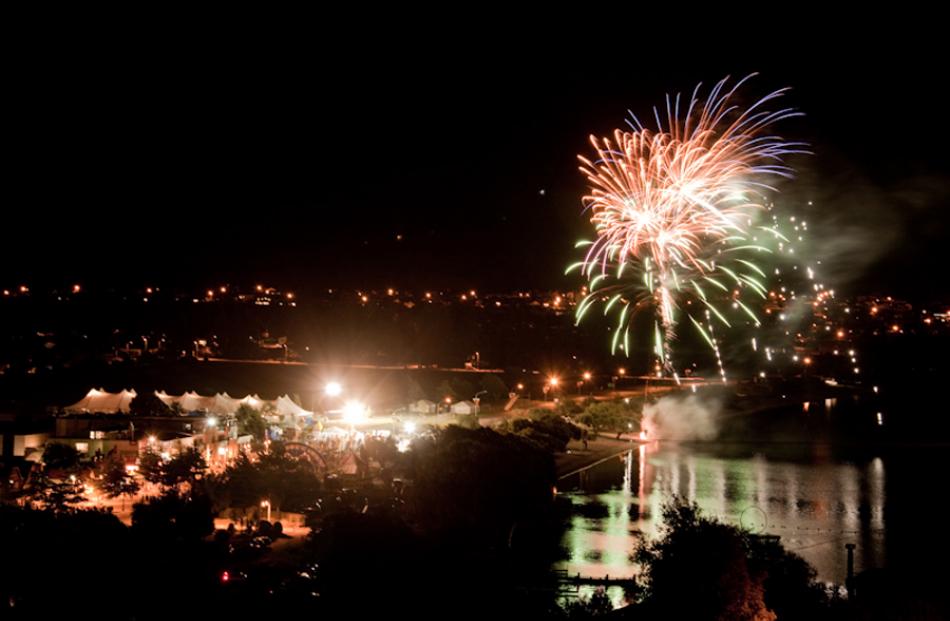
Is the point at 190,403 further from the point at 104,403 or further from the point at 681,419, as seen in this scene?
the point at 681,419

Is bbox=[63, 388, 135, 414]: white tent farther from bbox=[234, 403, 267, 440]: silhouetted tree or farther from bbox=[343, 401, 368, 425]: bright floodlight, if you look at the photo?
bbox=[343, 401, 368, 425]: bright floodlight

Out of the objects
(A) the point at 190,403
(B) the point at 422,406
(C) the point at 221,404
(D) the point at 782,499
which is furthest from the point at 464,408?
(D) the point at 782,499

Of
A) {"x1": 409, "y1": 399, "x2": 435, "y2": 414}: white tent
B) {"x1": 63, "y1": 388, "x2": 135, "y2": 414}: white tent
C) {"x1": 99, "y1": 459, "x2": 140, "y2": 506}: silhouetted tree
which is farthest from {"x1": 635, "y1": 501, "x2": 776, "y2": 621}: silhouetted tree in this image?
{"x1": 409, "y1": 399, "x2": 435, "y2": 414}: white tent

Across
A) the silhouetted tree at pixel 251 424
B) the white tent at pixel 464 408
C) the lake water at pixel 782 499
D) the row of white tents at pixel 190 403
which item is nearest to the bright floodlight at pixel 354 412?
the row of white tents at pixel 190 403

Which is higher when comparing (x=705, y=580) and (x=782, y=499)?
(x=782, y=499)

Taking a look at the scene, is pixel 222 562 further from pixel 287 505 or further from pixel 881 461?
pixel 881 461

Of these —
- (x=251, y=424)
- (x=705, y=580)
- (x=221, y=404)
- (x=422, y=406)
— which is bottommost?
(x=705, y=580)

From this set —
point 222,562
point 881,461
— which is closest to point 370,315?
point 881,461

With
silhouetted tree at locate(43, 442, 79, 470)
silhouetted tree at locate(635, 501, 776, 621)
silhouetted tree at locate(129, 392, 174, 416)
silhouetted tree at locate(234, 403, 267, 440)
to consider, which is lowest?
silhouetted tree at locate(635, 501, 776, 621)
